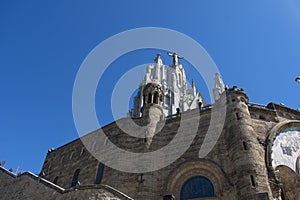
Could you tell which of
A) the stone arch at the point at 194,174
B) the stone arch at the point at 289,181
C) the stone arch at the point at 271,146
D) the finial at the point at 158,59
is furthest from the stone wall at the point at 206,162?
the finial at the point at 158,59

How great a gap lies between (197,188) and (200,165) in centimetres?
146

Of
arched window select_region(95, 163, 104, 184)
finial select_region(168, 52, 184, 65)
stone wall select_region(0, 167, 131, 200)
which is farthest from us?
finial select_region(168, 52, 184, 65)

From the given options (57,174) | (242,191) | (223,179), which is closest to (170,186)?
(223,179)

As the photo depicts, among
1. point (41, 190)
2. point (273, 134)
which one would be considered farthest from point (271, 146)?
point (41, 190)

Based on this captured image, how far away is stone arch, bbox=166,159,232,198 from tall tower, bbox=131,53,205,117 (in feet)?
100

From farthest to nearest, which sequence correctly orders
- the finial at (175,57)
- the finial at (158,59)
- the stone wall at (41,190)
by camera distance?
the finial at (175,57) → the finial at (158,59) → the stone wall at (41,190)

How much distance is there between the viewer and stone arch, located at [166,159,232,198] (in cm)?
1591

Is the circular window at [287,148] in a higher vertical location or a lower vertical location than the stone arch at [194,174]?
higher

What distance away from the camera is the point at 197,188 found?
53.6ft

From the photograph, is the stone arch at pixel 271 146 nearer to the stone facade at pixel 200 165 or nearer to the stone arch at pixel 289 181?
the stone facade at pixel 200 165

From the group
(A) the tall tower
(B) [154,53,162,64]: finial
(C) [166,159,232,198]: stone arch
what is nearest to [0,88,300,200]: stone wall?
(C) [166,159,232,198]: stone arch

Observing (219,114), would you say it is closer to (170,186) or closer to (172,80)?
(170,186)

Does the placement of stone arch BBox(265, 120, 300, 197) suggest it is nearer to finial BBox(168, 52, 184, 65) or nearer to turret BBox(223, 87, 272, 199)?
turret BBox(223, 87, 272, 199)

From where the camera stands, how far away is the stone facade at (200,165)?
14.6 metres
